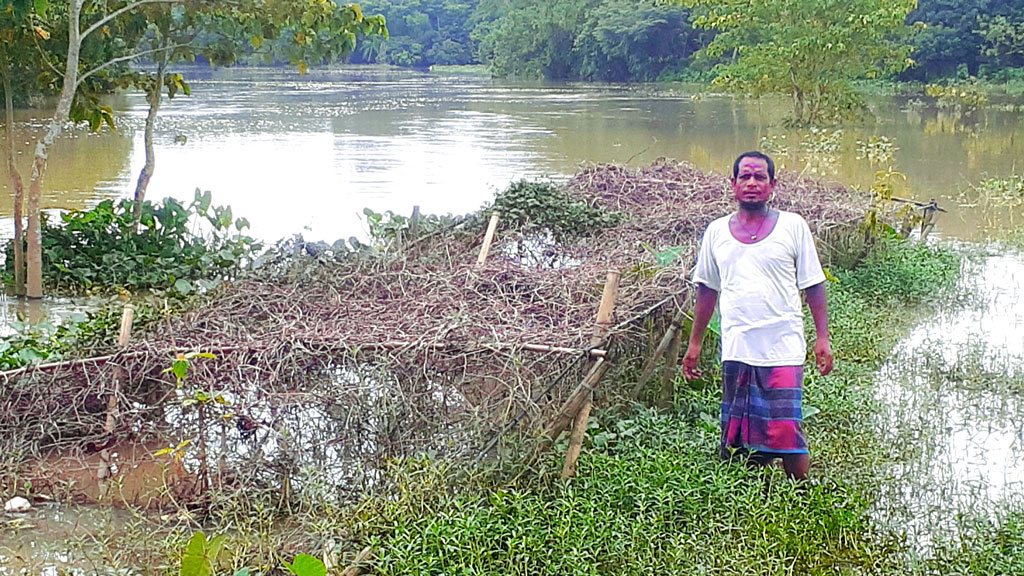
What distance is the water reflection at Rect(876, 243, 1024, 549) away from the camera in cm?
476

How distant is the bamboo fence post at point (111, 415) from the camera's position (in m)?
4.82

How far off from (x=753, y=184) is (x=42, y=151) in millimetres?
6422

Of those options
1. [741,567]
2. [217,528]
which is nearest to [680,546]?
[741,567]

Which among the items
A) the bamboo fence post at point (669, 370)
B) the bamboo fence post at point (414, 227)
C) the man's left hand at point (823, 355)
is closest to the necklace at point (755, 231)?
the man's left hand at point (823, 355)

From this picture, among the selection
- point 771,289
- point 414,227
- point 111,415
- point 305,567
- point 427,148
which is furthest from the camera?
point 427,148

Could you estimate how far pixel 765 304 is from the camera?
4.27 m

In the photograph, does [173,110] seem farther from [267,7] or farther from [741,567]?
[741,567]

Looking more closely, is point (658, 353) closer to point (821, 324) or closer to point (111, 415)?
point (821, 324)

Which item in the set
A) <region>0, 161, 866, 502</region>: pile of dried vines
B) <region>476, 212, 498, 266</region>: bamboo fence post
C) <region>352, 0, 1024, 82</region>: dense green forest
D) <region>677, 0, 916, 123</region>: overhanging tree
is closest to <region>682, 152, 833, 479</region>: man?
<region>0, 161, 866, 502</region>: pile of dried vines

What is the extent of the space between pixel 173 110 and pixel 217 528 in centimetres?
2983

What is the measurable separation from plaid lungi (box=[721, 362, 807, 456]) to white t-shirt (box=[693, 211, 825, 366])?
6 cm

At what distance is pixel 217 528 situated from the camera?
4410 mm

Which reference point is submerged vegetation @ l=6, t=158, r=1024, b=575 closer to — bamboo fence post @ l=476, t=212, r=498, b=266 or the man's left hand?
the man's left hand

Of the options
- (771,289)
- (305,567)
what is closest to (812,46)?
(771,289)
